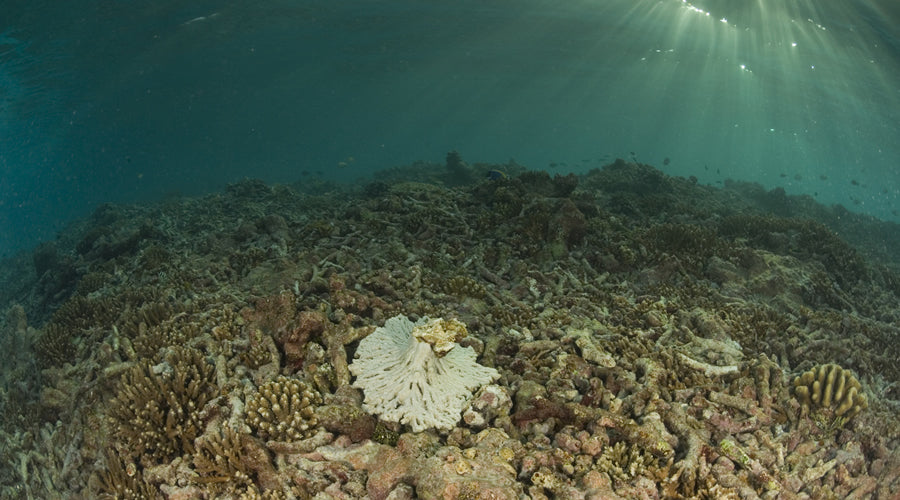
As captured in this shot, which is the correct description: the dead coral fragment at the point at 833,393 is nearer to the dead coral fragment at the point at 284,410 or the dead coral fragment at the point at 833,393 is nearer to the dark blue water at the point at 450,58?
the dead coral fragment at the point at 284,410

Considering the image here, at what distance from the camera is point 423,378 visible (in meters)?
5.39

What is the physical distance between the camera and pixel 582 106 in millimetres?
96562

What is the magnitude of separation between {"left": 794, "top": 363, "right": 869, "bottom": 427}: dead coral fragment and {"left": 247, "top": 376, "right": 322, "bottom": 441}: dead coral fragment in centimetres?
644

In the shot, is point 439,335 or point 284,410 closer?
point 284,410

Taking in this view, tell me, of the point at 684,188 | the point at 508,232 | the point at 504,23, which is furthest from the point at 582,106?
the point at 508,232

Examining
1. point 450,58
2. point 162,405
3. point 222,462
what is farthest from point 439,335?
point 450,58

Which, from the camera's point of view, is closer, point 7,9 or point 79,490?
point 79,490

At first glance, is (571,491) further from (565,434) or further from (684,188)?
(684,188)

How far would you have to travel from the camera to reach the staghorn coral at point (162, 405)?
16.8 ft

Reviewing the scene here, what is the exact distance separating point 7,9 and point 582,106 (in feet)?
302

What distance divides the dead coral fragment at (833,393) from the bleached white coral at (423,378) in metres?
4.32

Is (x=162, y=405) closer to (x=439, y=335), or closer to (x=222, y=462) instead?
(x=222, y=462)

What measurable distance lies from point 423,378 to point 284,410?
1.67 meters

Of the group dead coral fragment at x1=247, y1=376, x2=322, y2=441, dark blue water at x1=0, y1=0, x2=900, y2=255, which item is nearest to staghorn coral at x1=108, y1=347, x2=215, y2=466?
dead coral fragment at x1=247, y1=376, x2=322, y2=441
